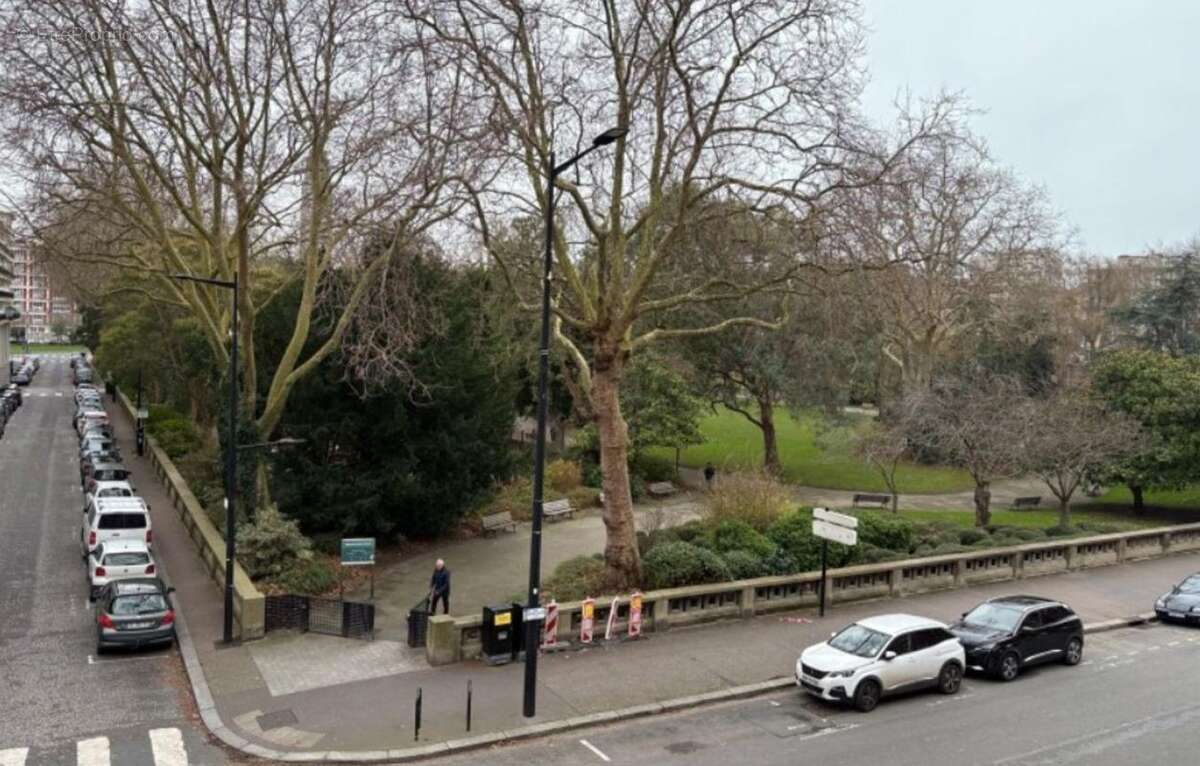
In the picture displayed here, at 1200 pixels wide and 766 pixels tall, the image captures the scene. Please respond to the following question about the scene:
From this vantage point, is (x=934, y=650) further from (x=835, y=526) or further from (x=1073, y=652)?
(x=1073, y=652)

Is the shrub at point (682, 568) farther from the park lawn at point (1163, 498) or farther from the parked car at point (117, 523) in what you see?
the park lawn at point (1163, 498)

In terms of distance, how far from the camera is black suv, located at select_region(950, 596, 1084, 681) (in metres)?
16.9

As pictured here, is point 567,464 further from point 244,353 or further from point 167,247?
point 167,247

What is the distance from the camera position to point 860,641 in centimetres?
1588

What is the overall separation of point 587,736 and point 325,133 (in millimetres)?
17853

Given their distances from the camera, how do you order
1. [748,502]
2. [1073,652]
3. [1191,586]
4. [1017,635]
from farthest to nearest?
[748,502], [1191,586], [1073,652], [1017,635]

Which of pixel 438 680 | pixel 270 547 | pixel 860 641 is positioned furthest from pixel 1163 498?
pixel 270 547

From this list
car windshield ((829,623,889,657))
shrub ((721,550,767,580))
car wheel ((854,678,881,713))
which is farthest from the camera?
shrub ((721,550,767,580))

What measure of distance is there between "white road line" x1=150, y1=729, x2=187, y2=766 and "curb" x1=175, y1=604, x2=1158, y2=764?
1.69ft

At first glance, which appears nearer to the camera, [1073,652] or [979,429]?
[1073,652]

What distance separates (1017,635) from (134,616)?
688 inches

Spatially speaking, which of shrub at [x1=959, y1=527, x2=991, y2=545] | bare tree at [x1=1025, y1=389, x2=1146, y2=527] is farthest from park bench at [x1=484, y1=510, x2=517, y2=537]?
bare tree at [x1=1025, y1=389, x2=1146, y2=527]

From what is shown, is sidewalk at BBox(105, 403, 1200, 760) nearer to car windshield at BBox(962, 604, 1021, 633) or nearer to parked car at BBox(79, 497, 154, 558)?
car windshield at BBox(962, 604, 1021, 633)

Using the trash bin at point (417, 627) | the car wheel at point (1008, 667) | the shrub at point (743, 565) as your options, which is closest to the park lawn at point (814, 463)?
the shrub at point (743, 565)
